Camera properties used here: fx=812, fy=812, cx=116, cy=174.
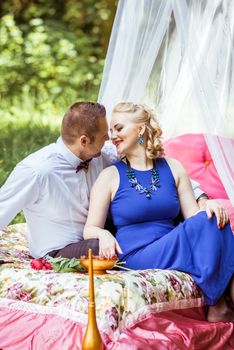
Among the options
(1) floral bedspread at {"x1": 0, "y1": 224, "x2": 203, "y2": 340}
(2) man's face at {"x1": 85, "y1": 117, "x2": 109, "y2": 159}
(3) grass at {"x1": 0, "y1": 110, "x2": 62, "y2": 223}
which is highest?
(2) man's face at {"x1": 85, "y1": 117, "x2": 109, "y2": 159}

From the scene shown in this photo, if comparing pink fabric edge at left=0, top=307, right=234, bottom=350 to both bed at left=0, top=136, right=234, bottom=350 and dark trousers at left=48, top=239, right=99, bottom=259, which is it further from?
dark trousers at left=48, top=239, right=99, bottom=259

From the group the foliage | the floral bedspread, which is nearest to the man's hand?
the floral bedspread

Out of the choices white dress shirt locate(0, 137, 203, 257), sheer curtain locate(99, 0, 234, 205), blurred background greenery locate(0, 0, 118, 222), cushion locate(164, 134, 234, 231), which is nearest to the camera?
white dress shirt locate(0, 137, 203, 257)

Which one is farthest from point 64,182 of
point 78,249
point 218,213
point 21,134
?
point 21,134

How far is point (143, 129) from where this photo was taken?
3.98 m

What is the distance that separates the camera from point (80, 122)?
397cm

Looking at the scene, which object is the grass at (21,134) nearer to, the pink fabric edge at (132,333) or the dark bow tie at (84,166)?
the dark bow tie at (84,166)

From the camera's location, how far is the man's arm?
3783 millimetres

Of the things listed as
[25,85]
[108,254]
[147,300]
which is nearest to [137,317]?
[147,300]

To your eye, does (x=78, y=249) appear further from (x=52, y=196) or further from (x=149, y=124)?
(x=149, y=124)

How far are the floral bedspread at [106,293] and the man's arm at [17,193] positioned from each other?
242 mm

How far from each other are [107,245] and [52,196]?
1.42ft

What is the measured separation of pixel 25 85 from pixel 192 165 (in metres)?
5.00

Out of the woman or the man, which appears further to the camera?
the man
